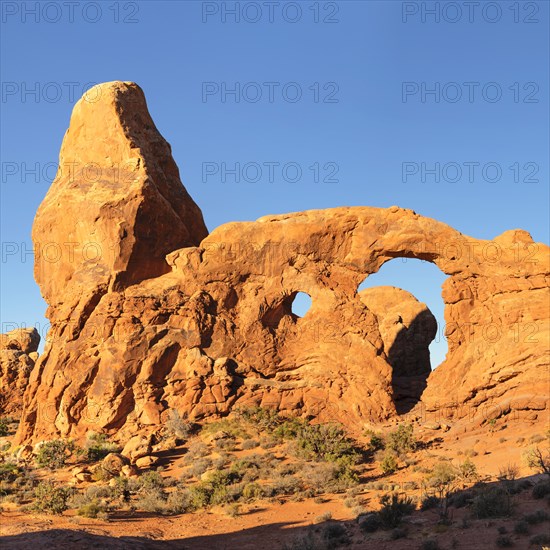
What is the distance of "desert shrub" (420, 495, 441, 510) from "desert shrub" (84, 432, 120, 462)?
39.3 ft

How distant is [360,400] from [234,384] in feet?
16.2

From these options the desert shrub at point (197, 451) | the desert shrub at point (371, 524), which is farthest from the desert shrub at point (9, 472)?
the desert shrub at point (371, 524)

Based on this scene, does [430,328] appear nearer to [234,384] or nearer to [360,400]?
[360,400]

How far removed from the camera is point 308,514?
653 inches

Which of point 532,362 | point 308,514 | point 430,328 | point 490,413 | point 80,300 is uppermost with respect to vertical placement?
point 80,300

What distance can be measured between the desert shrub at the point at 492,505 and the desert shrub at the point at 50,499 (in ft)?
35.0

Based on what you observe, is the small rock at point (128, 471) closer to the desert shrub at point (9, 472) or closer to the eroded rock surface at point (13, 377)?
the desert shrub at point (9, 472)

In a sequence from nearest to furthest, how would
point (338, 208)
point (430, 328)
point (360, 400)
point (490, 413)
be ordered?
point (490, 413), point (360, 400), point (338, 208), point (430, 328)

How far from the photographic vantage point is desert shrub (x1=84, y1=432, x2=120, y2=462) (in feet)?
72.4

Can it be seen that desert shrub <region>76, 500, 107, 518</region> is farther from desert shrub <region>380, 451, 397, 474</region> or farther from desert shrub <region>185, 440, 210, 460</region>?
desert shrub <region>380, 451, 397, 474</region>

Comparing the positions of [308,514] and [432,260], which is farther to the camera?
[432,260]

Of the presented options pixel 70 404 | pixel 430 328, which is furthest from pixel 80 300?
pixel 430 328

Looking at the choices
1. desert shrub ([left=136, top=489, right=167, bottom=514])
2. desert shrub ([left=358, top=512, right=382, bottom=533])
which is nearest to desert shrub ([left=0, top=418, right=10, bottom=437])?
desert shrub ([left=136, top=489, right=167, bottom=514])

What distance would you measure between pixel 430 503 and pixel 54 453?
13.8m
